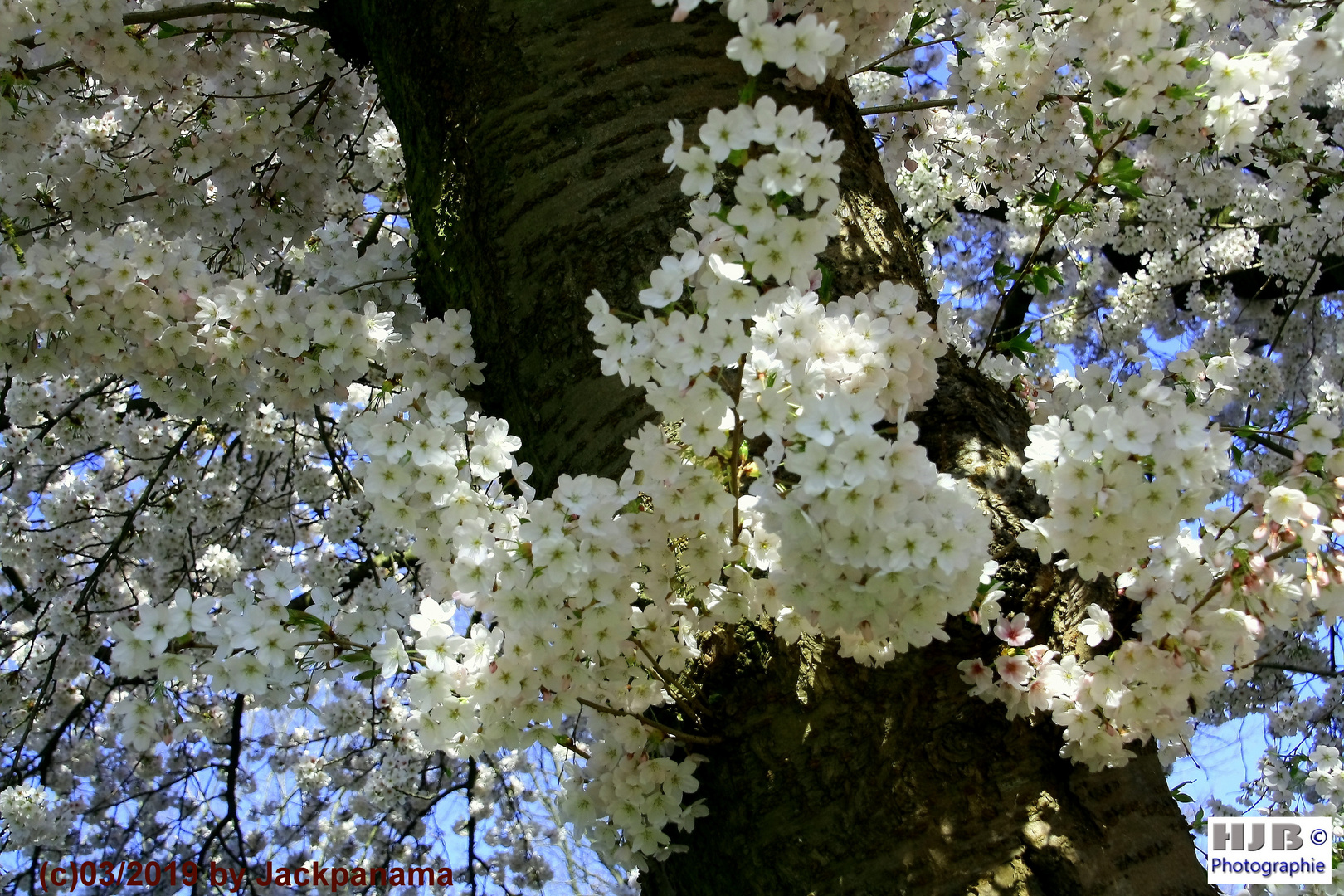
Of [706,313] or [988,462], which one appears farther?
[988,462]

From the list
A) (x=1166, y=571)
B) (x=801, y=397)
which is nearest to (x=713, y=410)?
(x=801, y=397)

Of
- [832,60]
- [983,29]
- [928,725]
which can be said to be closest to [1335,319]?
[983,29]

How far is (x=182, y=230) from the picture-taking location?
2844 millimetres

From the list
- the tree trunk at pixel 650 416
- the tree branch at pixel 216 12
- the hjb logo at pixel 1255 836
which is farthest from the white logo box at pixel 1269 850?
the tree branch at pixel 216 12

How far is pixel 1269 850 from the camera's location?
2.24m

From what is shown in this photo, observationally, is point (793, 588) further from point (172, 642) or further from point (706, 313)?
point (172, 642)

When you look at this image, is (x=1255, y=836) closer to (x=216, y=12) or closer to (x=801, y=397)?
(x=801, y=397)

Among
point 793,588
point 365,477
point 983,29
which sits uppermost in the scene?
point 983,29

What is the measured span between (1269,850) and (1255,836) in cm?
5

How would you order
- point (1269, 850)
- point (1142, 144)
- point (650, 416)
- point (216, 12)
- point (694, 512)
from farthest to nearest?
point (1142, 144) < point (216, 12) < point (1269, 850) < point (650, 416) < point (694, 512)

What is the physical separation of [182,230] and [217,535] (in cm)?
228

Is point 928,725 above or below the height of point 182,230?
below

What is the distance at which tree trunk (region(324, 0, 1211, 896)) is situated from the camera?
149cm

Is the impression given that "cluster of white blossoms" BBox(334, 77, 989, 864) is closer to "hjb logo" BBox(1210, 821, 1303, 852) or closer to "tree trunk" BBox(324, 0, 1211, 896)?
"tree trunk" BBox(324, 0, 1211, 896)
